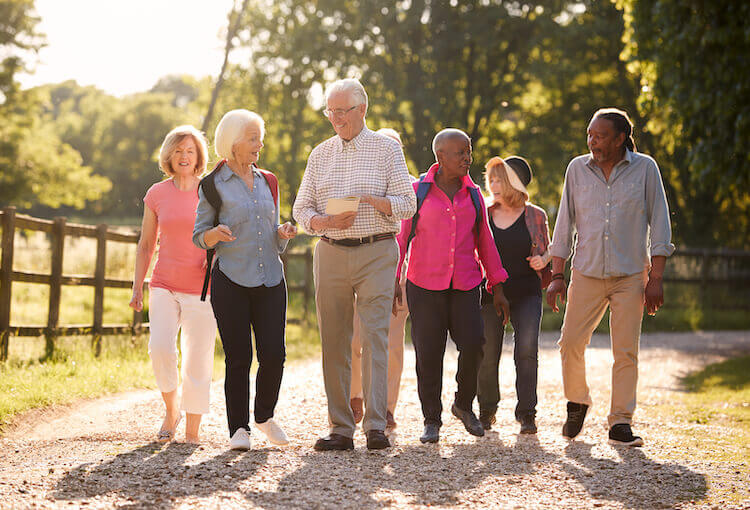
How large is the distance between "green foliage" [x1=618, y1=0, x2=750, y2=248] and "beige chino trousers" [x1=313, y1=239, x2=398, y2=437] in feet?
28.0

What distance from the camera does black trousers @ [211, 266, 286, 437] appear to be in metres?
5.61

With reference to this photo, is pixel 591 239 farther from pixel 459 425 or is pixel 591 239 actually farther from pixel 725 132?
pixel 725 132

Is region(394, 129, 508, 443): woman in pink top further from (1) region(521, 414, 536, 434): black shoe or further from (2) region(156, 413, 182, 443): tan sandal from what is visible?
(2) region(156, 413, 182, 443): tan sandal

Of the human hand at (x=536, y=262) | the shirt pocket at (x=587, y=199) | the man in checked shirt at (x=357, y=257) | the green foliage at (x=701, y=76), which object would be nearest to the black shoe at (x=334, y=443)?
the man in checked shirt at (x=357, y=257)

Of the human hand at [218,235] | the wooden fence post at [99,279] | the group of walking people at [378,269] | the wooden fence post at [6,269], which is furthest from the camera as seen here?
the wooden fence post at [99,279]

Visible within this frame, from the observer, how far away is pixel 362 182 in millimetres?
5801

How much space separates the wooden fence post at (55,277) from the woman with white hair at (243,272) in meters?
5.18

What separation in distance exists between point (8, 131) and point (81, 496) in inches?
1335

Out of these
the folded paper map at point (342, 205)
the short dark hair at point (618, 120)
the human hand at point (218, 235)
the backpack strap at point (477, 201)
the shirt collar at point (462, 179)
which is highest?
the short dark hair at point (618, 120)

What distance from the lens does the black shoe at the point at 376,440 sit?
18.7ft

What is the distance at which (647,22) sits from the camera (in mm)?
14336

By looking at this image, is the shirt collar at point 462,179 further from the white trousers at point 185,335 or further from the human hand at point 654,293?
the white trousers at point 185,335

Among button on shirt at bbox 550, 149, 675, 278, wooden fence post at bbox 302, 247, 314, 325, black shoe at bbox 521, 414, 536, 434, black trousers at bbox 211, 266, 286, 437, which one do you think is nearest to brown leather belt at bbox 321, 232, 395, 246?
black trousers at bbox 211, 266, 286, 437

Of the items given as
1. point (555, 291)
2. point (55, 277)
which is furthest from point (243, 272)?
point (55, 277)
